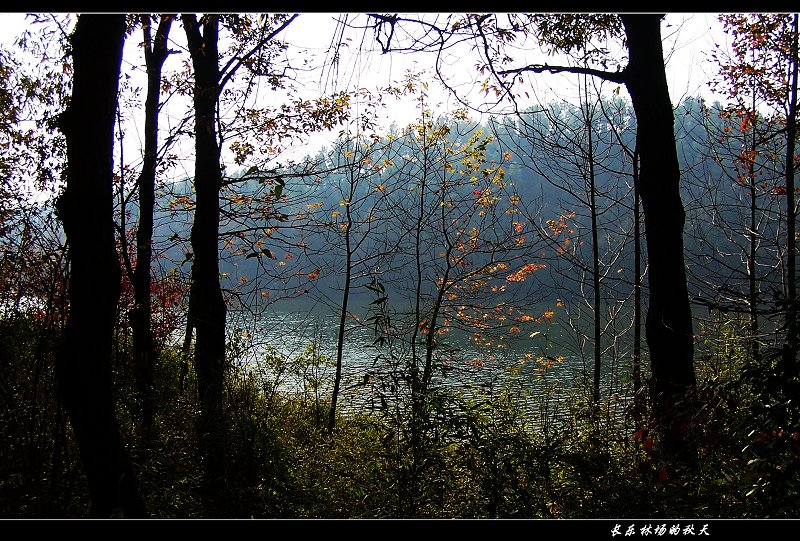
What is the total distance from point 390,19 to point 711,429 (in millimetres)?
2712

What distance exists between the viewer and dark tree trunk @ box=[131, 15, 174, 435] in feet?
17.0

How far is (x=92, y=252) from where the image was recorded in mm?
2523

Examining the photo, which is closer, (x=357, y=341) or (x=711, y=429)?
(x=711, y=429)

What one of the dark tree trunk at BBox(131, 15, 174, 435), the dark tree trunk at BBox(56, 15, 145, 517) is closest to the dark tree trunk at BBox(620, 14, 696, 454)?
the dark tree trunk at BBox(56, 15, 145, 517)

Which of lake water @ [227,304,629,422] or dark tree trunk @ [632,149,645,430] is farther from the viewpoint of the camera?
lake water @ [227,304,629,422]

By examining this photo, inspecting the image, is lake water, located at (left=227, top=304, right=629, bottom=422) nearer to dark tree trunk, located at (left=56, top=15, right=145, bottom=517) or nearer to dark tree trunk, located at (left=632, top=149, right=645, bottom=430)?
dark tree trunk, located at (left=632, top=149, right=645, bottom=430)

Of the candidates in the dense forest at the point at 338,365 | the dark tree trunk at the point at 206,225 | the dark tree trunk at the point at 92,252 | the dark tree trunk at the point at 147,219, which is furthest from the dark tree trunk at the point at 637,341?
the dark tree trunk at the point at 147,219

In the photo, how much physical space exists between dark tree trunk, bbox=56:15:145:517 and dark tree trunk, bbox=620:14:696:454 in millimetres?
3412

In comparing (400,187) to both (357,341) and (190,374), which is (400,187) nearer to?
(190,374)

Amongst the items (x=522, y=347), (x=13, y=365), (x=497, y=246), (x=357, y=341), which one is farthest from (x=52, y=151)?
(x=522, y=347)

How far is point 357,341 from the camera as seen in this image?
Result: 51.4ft

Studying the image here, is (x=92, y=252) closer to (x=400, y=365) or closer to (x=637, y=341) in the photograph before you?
(x=400, y=365)

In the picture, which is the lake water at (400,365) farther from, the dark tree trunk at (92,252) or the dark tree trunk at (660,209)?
the dark tree trunk at (92,252)

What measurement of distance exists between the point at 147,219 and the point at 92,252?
412 centimetres
